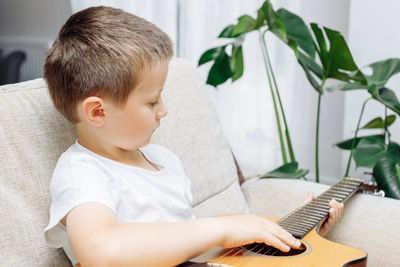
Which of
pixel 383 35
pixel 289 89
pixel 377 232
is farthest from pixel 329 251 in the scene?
pixel 289 89

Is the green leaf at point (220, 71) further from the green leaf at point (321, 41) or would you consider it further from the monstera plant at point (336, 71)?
the green leaf at point (321, 41)

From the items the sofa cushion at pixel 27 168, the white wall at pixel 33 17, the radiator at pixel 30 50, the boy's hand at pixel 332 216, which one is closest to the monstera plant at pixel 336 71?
the boy's hand at pixel 332 216

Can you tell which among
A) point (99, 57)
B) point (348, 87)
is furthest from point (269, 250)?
point (348, 87)

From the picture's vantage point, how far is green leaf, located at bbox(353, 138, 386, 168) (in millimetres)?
1567

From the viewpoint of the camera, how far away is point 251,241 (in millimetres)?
882

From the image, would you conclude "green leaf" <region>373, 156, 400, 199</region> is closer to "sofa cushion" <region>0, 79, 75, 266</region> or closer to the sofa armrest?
the sofa armrest

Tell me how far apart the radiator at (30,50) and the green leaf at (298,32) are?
4.42 feet

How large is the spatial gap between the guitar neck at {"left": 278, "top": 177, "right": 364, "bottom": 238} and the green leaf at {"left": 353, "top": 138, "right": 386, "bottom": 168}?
244mm

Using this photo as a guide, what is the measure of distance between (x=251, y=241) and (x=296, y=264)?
0.30 ft

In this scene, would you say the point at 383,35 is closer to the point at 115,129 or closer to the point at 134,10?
the point at 134,10

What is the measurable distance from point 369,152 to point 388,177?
216 mm

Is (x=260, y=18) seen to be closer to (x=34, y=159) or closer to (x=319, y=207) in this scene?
(x=319, y=207)

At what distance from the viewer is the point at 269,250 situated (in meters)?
0.95

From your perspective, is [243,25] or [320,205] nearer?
[320,205]
